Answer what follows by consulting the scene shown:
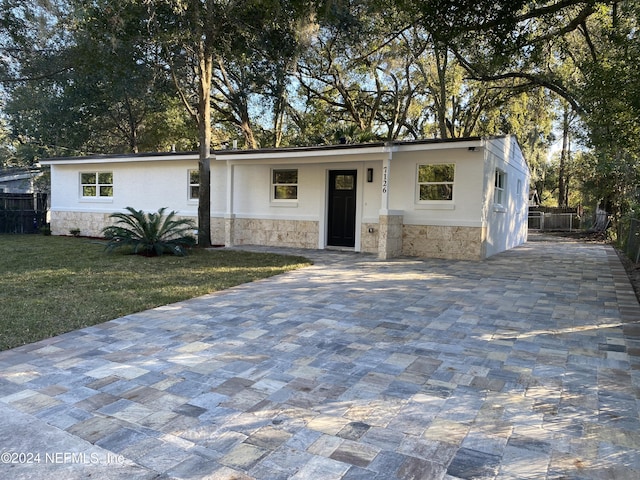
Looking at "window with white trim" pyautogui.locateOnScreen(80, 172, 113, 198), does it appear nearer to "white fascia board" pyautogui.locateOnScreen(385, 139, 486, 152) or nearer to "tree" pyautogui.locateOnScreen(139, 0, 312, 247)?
"tree" pyautogui.locateOnScreen(139, 0, 312, 247)

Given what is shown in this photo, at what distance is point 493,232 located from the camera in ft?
38.5

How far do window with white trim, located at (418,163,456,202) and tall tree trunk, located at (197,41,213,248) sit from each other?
5.74m

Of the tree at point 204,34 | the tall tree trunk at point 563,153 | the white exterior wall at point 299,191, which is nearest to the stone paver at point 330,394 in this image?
the white exterior wall at point 299,191

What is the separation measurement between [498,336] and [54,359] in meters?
4.09

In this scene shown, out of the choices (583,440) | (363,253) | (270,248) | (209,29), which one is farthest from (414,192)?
(583,440)

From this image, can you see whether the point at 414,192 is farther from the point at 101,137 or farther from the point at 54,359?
the point at 101,137

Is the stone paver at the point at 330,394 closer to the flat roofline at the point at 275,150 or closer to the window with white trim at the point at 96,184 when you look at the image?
the flat roofline at the point at 275,150

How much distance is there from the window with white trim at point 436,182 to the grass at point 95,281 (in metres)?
3.71

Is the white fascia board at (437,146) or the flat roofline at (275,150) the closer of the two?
the white fascia board at (437,146)

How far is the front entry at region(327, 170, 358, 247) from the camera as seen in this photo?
471 inches

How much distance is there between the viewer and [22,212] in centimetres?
1692

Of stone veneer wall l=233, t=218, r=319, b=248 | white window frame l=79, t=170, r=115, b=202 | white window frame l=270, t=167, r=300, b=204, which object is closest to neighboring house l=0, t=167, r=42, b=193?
white window frame l=79, t=170, r=115, b=202

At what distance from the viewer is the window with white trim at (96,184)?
607 inches

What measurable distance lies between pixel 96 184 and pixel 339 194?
9.39 m
